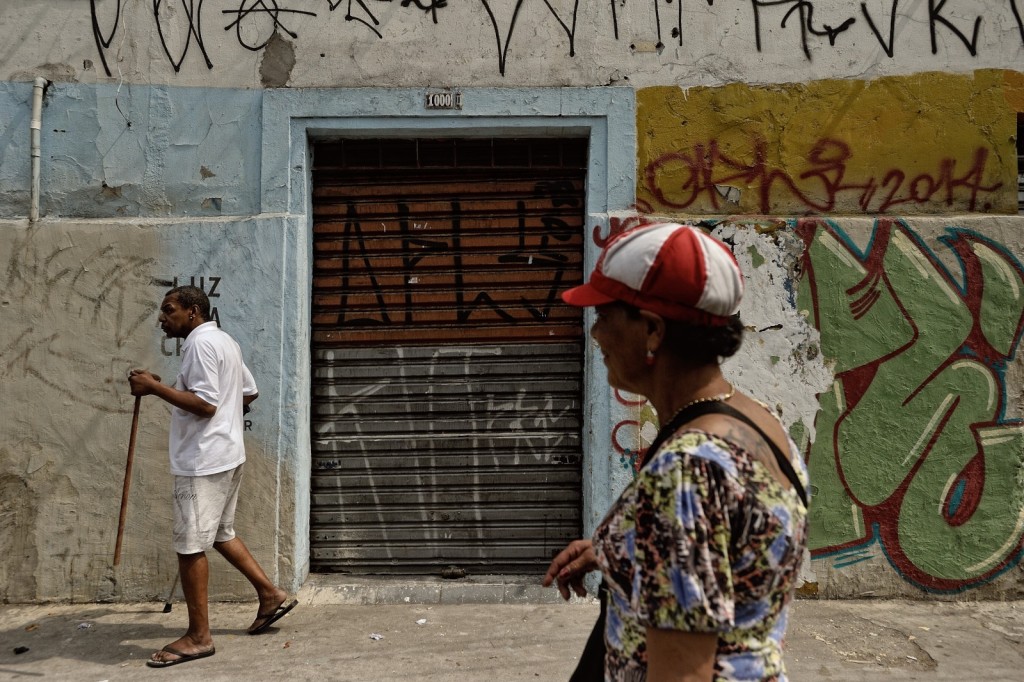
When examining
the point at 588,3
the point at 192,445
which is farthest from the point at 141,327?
the point at 588,3

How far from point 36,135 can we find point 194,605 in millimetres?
2981

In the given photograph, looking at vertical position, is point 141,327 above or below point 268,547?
above

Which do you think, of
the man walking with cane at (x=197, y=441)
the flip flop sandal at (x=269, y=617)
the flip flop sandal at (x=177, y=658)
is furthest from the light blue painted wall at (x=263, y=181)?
the flip flop sandal at (x=177, y=658)

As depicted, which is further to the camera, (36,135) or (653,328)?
(36,135)

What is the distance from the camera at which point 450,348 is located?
563 centimetres

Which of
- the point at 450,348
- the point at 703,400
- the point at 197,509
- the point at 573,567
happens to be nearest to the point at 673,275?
the point at 703,400

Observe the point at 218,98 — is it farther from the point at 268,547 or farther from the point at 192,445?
the point at 268,547

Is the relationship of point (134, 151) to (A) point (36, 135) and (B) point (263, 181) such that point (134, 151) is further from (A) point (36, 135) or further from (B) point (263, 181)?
(B) point (263, 181)

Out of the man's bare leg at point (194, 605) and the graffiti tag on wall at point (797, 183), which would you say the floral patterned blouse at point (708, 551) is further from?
the graffiti tag on wall at point (797, 183)

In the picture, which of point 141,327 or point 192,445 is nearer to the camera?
point 192,445

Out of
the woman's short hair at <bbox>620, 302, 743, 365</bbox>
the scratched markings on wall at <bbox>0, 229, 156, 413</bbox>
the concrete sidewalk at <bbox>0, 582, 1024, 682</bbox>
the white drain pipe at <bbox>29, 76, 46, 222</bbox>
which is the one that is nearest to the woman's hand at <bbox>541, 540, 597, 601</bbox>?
the woman's short hair at <bbox>620, 302, 743, 365</bbox>

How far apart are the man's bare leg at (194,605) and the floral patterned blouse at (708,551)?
3.45 meters

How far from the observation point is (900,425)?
17.5 feet

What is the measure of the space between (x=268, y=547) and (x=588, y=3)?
371cm
